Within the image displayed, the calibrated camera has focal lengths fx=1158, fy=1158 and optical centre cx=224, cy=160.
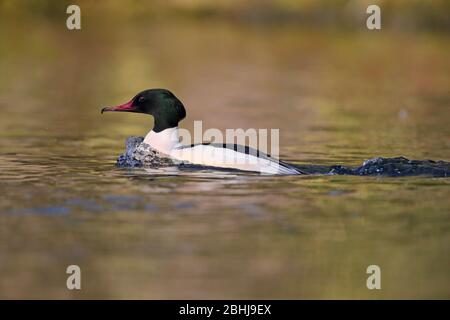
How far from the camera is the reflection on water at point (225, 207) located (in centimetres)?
841

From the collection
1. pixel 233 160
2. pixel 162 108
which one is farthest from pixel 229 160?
pixel 162 108

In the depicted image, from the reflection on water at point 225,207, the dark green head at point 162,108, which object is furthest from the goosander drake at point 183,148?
the reflection on water at point 225,207

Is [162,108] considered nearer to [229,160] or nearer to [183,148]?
[183,148]

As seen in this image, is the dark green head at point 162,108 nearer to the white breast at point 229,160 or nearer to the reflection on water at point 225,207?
the white breast at point 229,160

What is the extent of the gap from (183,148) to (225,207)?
2.36 m

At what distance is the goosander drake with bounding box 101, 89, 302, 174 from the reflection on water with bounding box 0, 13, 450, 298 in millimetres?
217

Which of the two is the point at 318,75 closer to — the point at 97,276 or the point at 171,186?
the point at 171,186

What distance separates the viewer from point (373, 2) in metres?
35.3

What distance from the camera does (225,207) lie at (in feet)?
34.4

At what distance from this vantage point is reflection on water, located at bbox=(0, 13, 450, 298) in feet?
27.6

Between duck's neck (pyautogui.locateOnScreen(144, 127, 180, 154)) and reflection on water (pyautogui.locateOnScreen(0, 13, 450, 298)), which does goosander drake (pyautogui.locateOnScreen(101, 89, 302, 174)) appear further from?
reflection on water (pyautogui.locateOnScreen(0, 13, 450, 298))

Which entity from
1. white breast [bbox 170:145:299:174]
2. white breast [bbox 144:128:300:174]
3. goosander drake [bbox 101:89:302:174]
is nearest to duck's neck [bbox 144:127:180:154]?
goosander drake [bbox 101:89:302:174]

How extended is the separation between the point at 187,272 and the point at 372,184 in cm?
386
